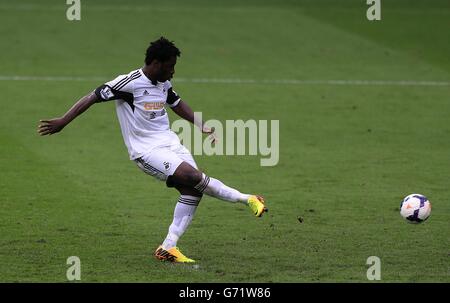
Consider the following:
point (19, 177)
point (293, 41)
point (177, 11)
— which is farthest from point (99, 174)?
point (177, 11)

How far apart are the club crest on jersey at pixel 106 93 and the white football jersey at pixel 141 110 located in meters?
0.01

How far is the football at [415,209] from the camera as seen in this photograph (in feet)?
38.7

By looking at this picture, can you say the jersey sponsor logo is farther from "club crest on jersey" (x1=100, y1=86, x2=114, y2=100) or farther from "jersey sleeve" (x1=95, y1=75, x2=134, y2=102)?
"club crest on jersey" (x1=100, y1=86, x2=114, y2=100)

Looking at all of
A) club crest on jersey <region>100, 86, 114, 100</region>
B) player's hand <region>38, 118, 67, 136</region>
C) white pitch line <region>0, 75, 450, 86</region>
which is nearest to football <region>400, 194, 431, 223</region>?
club crest on jersey <region>100, 86, 114, 100</region>

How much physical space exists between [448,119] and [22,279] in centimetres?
1246

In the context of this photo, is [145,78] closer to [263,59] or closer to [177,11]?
[263,59]

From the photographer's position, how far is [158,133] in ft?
37.6

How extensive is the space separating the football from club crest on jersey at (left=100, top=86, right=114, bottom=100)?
3668 mm

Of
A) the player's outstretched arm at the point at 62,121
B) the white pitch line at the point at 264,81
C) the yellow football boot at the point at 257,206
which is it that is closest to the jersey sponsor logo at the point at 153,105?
the player's outstretched arm at the point at 62,121

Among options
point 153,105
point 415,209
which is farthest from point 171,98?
point 415,209

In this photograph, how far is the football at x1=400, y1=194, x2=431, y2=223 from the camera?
1178cm

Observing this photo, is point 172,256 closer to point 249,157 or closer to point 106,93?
point 106,93

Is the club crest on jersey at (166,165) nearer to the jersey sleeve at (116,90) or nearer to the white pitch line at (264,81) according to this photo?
the jersey sleeve at (116,90)

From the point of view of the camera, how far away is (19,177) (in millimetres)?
15703
